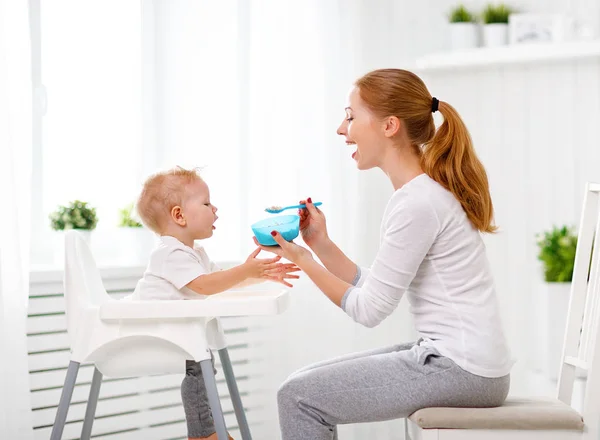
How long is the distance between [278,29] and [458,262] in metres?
1.39

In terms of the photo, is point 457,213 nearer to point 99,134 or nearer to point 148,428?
point 148,428

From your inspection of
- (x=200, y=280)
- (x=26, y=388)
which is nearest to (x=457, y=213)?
(x=200, y=280)

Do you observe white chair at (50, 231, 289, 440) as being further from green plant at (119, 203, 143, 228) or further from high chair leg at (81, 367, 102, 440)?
green plant at (119, 203, 143, 228)

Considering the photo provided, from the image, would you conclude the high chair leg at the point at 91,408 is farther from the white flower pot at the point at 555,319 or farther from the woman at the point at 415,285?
the white flower pot at the point at 555,319

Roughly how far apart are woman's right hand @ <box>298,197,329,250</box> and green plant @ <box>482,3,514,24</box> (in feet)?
4.96

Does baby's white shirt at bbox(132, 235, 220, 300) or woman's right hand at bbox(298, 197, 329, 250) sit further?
woman's right hand at bbox(298, 197, 329, 250)

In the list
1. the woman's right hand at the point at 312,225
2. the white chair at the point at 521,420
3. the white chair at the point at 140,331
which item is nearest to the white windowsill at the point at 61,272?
the white chair at the point at 140,331

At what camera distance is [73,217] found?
2.54m

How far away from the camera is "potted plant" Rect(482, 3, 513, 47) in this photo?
300cm

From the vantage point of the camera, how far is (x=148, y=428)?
2.58m

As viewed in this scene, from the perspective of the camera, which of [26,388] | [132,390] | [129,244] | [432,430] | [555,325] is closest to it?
[432,430]

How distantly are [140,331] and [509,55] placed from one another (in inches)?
73.5

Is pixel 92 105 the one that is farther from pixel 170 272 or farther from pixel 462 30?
pixel 462 30

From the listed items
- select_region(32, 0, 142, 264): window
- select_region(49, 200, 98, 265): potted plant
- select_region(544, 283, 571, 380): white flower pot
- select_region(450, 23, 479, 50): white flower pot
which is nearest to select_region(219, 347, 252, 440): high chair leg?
select_region(49, 200, 98, 265): potted plant
